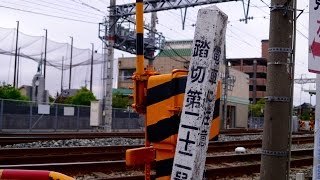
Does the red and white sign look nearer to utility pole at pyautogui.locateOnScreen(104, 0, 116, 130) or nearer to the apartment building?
utility pole at pyautogui.locateOnScreen(104, 0, 116, 130)

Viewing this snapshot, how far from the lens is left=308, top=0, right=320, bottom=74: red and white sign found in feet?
12.0

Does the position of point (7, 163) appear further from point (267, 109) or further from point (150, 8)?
point (150, 8)

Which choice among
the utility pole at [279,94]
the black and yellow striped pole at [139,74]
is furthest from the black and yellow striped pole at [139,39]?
the utility pole at [279,94]

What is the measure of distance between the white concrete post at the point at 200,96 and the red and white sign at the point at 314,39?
2.39 ft

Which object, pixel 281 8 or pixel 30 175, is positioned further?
pixel 281 8

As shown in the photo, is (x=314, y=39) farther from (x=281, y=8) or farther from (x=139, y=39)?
(x=139, y=39)

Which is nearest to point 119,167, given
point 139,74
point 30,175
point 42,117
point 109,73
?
point 139,74

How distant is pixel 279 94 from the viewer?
4.59 meters

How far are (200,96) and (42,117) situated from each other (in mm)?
29547

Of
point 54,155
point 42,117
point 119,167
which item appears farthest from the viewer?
point 42,117

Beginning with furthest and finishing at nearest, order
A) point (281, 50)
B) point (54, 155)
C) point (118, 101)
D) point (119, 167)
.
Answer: point (118, 101), point (54, 155), point (119, 167), point (281, 50)

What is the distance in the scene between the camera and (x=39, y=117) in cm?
3166

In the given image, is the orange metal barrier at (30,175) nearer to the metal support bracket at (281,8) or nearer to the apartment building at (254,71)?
the metal support bracket at (281,8)

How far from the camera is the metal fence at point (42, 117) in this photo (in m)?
29.9
